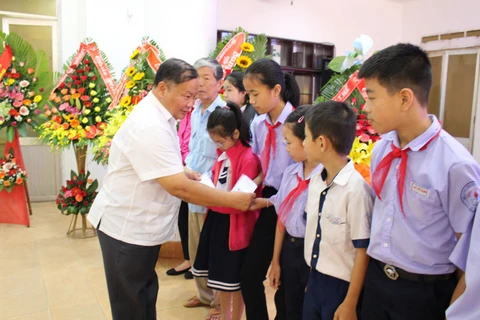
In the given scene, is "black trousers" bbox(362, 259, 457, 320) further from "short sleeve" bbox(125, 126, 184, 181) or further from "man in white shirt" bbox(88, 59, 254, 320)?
"short sleeve" bbox(125, 126, 184, 181)

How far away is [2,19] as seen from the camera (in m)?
4.98

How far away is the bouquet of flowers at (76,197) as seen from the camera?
371cm

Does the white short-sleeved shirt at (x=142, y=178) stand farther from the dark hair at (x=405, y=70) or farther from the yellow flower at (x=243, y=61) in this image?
the yellow flower at (x=243, y=61)

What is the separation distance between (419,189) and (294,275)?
0.70 meters

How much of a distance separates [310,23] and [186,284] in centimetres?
551

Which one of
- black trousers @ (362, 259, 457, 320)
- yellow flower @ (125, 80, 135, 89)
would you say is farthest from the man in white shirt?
yellow flower @ (125, 80, 135, 89)

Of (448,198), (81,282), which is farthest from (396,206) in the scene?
(81,282)

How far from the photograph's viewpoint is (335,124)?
1364 mm

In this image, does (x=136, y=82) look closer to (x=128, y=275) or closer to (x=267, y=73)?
(x=267, y=73)

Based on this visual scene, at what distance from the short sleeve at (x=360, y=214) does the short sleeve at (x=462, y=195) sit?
274mm

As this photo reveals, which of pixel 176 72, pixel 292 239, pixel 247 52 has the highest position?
pixel 247 52

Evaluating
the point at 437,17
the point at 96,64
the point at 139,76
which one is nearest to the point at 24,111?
the point at 96,64

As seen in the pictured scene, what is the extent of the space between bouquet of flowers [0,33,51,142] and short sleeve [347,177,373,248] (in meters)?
3.55

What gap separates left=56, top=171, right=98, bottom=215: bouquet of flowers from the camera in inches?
146
